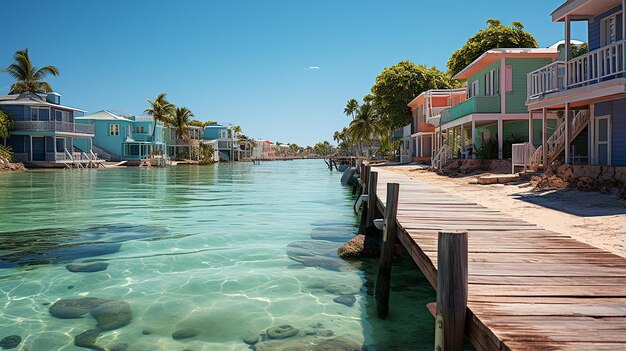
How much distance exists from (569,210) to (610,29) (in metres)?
8.30

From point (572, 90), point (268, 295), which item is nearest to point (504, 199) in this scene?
point (572, 90)

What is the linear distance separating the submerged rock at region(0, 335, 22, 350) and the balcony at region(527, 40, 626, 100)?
1507 cm

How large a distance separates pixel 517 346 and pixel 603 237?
6868 millimetres

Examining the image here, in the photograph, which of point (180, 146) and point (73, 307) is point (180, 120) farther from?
point (73, 307)

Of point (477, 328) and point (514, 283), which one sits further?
point (514, 283)

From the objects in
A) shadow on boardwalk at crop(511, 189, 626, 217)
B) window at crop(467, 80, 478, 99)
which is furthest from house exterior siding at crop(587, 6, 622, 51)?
window at crop(467, 80, 478, 99)

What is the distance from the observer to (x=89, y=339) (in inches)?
262

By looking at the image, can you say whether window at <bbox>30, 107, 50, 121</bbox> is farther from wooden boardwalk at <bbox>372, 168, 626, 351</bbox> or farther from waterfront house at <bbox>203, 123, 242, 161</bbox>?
waterfront house at <bbox>203, 123, 242, 161</bbox>

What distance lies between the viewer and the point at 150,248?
12516 mm

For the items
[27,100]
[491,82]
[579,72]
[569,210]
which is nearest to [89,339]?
[569,210]

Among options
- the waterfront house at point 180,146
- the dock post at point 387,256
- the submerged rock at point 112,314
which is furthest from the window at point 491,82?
the waterfront house at point 180,146

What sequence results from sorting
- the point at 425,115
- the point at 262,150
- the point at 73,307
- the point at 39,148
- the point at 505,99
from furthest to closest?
the point at 262,150, the point at 39,148, the point at 425,115, the point at 505,99, the point at 73,307

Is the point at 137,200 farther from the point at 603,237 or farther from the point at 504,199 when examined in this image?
the point at 603,237

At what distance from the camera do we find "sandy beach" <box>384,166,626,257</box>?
8.79 m
